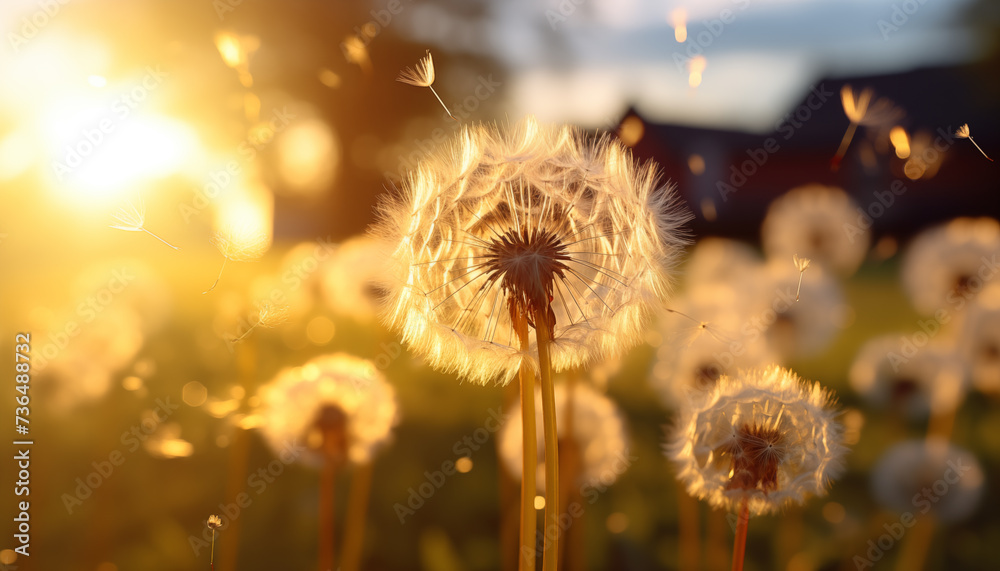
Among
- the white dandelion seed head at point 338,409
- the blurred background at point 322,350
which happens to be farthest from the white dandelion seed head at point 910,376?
the white dandelion seed head at point 338,409

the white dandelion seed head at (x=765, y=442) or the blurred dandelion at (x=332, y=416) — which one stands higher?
the blurred dandelion at (x=332, y=416)

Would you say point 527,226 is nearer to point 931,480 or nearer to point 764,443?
point 764,443

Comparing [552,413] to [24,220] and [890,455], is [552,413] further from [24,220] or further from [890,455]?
[24,220]

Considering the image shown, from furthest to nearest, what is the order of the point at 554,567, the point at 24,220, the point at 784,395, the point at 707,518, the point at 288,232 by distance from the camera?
the point at 288,232, the point at 707,518, the point at 24,220, the point at 784,395, the point at 554,567

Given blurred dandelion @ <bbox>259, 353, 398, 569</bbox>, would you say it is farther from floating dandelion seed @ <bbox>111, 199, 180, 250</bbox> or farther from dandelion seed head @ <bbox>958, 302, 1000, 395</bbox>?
dandelion seed head @ <bbox>958, 302, 1000, 395</bbox>

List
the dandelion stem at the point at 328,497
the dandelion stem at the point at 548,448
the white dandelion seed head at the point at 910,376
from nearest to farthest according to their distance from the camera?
the dandelion stem at the point at 548,448 < the dandelion stem at the point at 328,497 < the white dandelion seed head at the point at 910,376

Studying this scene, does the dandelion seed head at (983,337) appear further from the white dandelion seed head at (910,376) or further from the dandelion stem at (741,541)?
the dandelion stem at (741,541)

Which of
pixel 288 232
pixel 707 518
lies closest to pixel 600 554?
pixel 707 518
